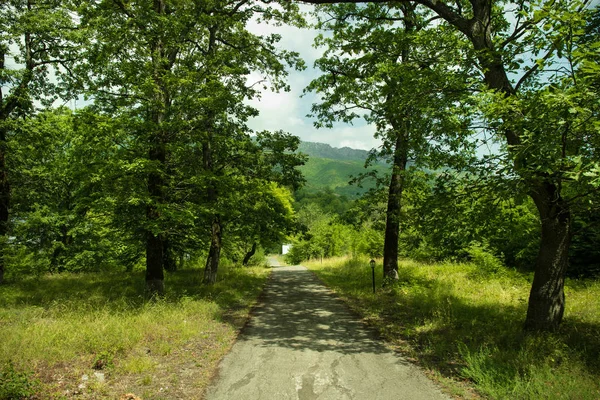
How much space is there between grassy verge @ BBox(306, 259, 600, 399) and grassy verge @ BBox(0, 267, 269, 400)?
4038 millimetres

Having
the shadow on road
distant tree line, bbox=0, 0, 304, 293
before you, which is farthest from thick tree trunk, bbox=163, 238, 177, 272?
the shadow on road

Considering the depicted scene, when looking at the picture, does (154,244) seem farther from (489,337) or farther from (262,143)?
(489,337)

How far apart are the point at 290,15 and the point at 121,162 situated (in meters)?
9.57

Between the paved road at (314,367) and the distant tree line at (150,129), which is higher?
the distant tree line at (150,129)

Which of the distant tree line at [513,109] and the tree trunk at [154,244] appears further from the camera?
the tree trunk at [154,244]

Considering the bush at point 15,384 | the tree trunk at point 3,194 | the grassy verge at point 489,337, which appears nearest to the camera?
the bush at point 15,384

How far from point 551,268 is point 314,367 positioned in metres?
5.07

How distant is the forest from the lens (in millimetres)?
5352

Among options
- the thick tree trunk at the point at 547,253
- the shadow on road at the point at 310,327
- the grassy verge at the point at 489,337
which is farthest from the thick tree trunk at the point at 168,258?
the thick tree trunk at the point at 547,253

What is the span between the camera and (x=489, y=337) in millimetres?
6941

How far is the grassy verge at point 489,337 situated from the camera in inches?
190

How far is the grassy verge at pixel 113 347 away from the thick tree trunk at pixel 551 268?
645 centimetres

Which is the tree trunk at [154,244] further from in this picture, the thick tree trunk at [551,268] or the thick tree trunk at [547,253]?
the thick tree trunk at [551,268]

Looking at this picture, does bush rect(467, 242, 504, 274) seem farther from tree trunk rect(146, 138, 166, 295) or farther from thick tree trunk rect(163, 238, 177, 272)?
thick tree trunk rect(163, 238, 177, 272)
